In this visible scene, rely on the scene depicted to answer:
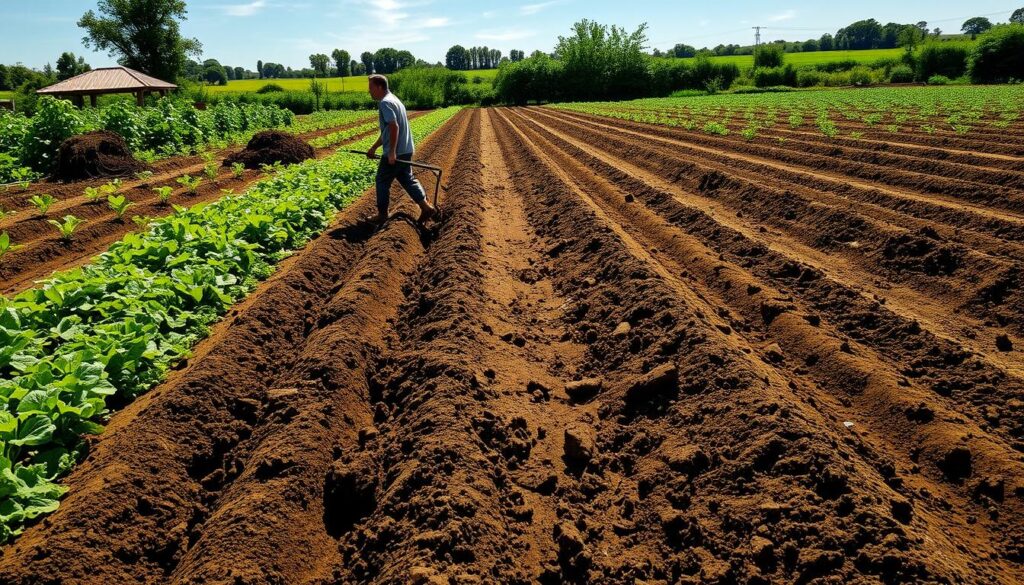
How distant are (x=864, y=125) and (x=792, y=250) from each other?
14934 mm

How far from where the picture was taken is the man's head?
7.75 meters

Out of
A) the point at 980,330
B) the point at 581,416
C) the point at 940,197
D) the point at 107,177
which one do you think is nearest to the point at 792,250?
the point at 980,330

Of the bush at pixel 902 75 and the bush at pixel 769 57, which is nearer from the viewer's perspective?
the bush at pixel 902 75

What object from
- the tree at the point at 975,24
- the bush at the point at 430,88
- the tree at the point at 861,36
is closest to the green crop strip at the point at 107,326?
the bush at the point at 430,88

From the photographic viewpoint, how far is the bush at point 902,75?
2331 inches

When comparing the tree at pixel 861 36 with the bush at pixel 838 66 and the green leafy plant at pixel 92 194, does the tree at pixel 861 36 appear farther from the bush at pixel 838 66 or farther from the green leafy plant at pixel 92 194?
the green leafy plant at pixel 92 194

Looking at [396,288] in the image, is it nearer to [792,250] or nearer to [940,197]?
[792,250]

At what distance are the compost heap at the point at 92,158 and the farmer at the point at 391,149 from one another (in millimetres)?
8422

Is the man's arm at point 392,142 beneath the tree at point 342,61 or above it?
beneath

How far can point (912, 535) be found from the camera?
8.23 feet

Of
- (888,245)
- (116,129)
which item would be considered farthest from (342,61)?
(888,245)

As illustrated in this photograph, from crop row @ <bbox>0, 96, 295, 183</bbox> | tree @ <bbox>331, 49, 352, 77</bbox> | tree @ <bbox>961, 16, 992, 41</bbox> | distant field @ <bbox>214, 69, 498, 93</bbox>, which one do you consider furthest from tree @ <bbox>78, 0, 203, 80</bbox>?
tree @ <bbox>961, 16, 992, 41</bbox>

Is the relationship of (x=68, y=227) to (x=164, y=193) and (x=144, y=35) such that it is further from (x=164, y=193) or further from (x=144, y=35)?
(x=144, y=35)

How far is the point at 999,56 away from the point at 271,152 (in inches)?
2432
